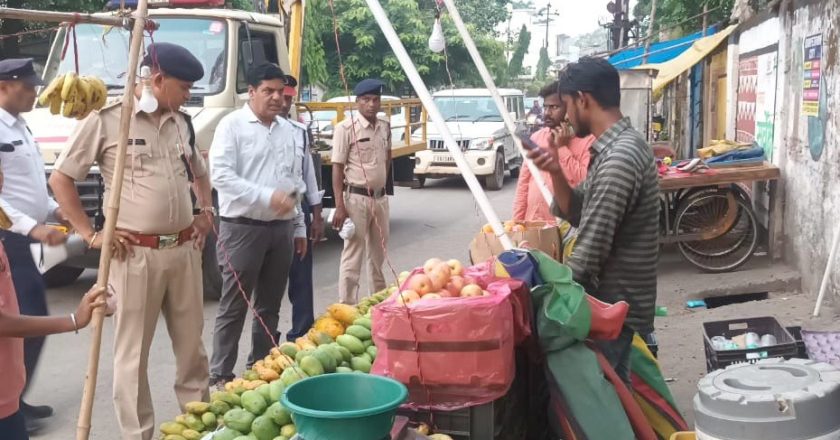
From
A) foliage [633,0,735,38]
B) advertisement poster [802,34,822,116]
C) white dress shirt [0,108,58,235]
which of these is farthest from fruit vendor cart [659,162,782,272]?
foliage [633,0,735,38]

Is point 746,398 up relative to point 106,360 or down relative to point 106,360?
up

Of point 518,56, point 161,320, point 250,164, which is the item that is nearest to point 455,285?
point 250,164

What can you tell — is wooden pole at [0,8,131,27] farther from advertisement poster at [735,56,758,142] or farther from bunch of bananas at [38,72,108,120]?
advertisement poster at [735,56,758,142]

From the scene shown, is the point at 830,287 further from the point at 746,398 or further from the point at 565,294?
the point at 746,398

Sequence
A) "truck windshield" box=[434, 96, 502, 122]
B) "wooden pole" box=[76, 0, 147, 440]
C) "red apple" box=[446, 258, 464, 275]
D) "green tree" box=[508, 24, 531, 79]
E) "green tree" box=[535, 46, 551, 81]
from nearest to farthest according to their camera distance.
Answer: "wooden pole" box=[76, 0, 147, 440], "red apple" box=[446, 258, 464, 275], "truck windshield" box=[434, 96, 502, 122], "green tree" box=[508, 24, 531, 79], "green tree" box=[535, 46, 551, 81]

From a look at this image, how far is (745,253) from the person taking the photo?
867 centimetres

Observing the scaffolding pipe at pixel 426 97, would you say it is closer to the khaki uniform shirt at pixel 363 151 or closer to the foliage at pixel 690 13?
the khaki uniform shirt at pixel 363 151

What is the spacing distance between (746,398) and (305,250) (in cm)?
394

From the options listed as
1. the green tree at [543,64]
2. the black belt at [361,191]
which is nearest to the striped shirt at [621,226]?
the black belt at [361,191]

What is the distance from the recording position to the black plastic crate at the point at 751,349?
169 inches

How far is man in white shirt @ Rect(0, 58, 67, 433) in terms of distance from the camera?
4961 millimetres

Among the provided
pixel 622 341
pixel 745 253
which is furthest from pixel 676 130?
pixel 622 341

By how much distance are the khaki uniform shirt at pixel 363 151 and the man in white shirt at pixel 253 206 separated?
1562mm

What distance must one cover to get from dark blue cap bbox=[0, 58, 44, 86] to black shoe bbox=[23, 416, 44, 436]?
206cm
